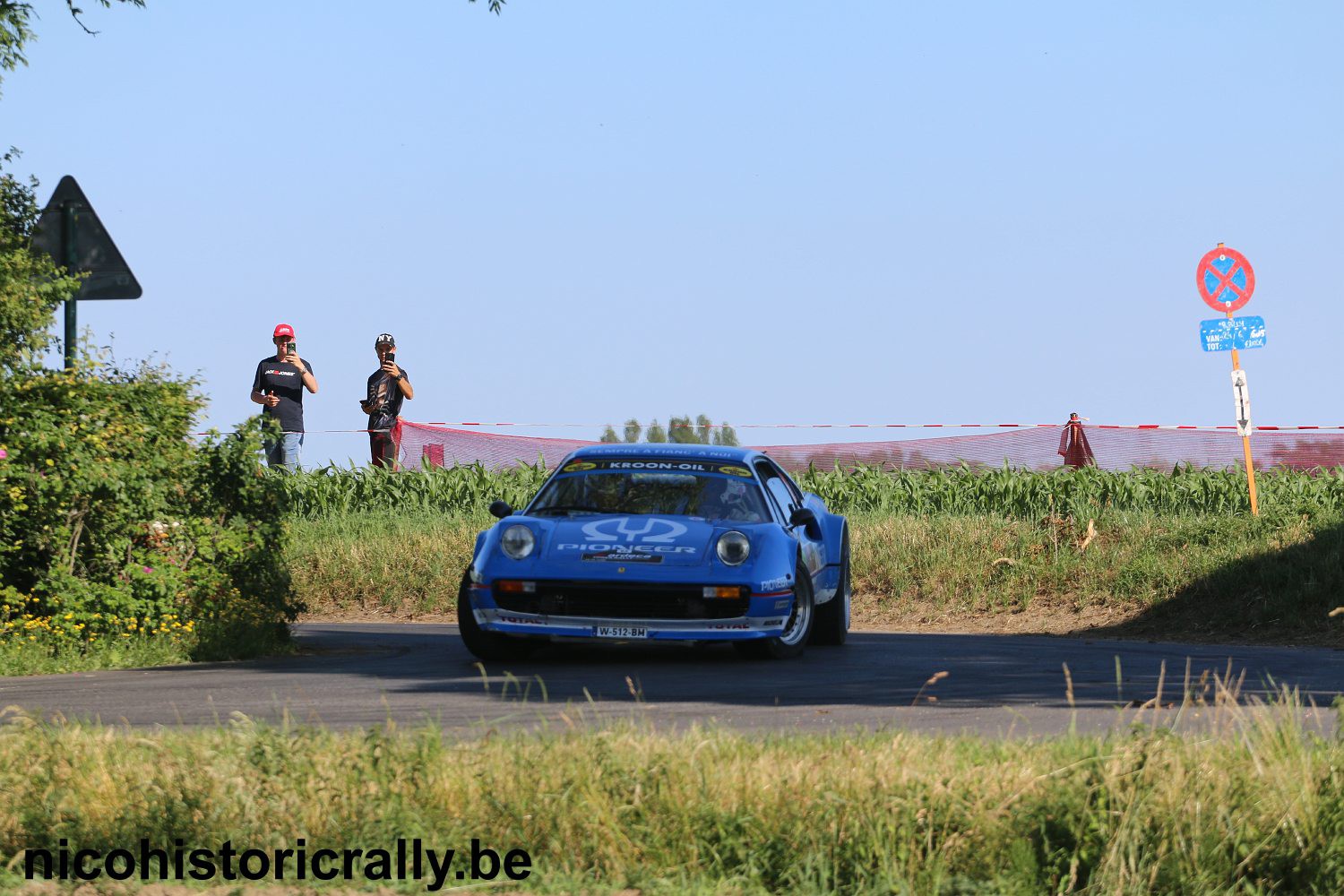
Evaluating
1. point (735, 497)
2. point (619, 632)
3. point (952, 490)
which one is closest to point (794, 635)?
point (735, 497)

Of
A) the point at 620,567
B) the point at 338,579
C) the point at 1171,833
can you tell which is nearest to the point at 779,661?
the point at 620,567

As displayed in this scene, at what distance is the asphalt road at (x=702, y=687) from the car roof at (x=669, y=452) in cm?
130

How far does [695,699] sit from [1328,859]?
4.43 meters

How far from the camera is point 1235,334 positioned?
56.3 feet

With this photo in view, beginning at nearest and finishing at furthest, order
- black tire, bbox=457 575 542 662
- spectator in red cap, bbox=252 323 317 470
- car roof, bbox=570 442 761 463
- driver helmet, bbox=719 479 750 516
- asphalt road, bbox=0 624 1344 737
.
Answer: asphalt road, bbox=0 624 1344 737
black tire, bbox=457 575 542 662
driver helmet, bbox=719 479 750 516
car roof, bbox=570 442 761 463
spectator in red cap, bbox=252 323 317 470

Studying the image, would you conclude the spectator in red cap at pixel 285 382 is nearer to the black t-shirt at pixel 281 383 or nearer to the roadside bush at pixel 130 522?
the black t-shirt at pixel 281 383

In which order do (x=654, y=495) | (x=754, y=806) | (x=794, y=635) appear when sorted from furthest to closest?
(x=654, y=495)
(x=794, y=635)
(x=754, y=806)

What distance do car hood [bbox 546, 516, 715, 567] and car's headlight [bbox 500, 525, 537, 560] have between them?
125 millimetres

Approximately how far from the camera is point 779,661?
11.4 meters

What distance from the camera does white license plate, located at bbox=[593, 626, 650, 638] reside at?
10.7 metres

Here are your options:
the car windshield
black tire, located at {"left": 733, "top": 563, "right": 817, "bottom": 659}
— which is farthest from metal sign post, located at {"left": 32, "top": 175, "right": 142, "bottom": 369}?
black tire, located at {"left": 733, "top": 563, "right": 817, "bottom": 659}

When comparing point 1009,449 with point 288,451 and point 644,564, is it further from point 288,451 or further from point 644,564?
point 644,564

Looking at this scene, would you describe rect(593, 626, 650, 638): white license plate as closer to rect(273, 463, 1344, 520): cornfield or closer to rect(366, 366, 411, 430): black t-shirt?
rect(273, 463, 1344, 520): cornfield

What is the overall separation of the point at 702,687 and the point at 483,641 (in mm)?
2047
